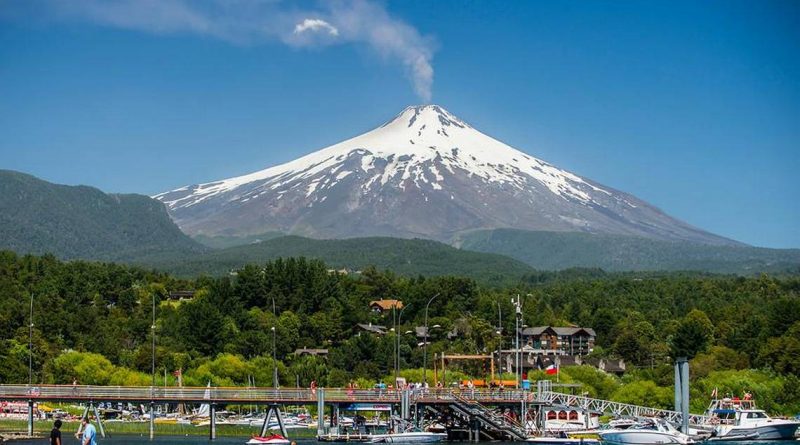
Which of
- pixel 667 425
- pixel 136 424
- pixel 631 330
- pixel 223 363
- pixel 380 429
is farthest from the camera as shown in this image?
pixel 631 330

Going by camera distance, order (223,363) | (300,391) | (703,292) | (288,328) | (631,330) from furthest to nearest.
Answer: (703,292), (631,330), (288,328), (223,363), (300,391)

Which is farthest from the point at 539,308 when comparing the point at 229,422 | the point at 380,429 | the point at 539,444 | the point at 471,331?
the point at 539,444

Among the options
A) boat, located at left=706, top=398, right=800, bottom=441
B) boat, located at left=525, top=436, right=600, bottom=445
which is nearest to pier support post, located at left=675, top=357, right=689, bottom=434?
boat, located at left=706, top=398, right=800, bottom=441

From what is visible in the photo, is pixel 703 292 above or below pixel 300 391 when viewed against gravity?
above

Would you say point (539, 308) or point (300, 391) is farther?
point (539, 308)

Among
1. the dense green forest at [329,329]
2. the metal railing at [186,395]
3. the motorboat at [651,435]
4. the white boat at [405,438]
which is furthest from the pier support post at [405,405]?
the dense green forest at [329,329]

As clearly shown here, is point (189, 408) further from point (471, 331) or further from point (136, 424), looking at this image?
point (471, 331)

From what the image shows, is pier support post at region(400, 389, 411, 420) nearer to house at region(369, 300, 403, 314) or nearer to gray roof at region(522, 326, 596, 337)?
gray roof at region(522, 326, 596, 337)
